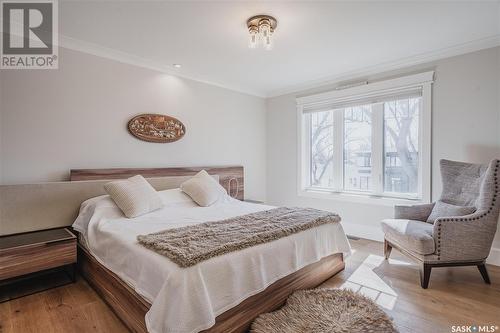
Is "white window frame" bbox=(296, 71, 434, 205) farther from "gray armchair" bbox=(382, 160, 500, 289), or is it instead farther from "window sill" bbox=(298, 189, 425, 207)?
"gray armchair" bbox=(382, 160, 500, 289)

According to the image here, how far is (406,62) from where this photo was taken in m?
3.38

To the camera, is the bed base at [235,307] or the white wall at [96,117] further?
the white wall at [96,117]

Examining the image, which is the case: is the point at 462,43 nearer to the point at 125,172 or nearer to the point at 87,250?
the point at 125,172

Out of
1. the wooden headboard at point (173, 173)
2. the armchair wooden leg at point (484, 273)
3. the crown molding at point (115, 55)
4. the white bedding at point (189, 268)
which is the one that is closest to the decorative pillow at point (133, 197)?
the white bedding at point (189, 268)

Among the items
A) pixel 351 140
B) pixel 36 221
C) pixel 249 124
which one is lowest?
pixel 36 221

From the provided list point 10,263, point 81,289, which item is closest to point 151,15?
point 10,263

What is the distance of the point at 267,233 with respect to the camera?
77.0 inches

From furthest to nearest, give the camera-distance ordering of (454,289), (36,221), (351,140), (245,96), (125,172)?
1. (245,96)
2. (351,140)
3. (125,172)
4. (36,221)
5. (454,289)

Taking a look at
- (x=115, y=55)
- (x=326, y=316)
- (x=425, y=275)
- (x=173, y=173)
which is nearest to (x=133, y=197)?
(x=173, y=173)

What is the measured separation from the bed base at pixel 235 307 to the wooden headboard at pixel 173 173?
835mm

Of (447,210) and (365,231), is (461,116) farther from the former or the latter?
(365,231)

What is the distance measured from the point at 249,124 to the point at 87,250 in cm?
325

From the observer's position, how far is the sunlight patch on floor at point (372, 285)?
7.10 ft

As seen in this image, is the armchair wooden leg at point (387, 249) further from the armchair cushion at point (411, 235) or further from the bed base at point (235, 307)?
the bed base at point (235, 307)
